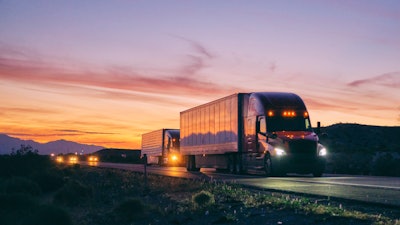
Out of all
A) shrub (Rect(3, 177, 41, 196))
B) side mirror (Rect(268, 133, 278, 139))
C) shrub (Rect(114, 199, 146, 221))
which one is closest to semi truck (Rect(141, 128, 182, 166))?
side mirror (Rect(268, 133, 278, 139))

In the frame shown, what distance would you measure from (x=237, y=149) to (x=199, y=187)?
1357cm

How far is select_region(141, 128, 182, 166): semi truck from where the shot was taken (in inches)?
2224

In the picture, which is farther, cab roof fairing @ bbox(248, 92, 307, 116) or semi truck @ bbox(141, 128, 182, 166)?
semi truck @ bbox(141, 128, 182, 166)

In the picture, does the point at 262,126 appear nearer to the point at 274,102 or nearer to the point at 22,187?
A: the point at 274,102

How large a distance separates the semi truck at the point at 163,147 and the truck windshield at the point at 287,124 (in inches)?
1057

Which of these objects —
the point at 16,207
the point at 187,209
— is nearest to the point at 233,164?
the point at 16,207

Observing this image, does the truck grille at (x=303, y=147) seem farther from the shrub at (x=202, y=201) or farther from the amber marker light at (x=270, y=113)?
the shrub at (x=202, y=201)

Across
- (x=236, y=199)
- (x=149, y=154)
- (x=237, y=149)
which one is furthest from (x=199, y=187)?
(x=149, y=154)

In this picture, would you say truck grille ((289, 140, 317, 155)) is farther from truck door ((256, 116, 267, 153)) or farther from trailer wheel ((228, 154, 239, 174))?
trailer wheel ((228, 154, 239, 174))

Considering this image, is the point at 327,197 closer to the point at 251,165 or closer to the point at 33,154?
the point at 251,165

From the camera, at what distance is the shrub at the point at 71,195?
62.8ft

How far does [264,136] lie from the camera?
1170 inches

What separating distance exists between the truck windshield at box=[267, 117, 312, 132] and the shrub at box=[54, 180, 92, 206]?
11.8m

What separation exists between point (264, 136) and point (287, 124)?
128cm
